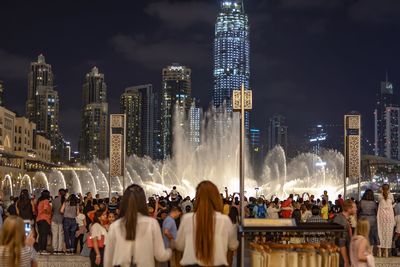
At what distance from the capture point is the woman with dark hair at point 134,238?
769 cm

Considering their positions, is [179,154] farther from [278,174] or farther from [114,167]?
[114,167]

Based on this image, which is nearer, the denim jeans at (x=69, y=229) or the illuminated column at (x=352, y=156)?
the denim jeans at (x=69, y=229)

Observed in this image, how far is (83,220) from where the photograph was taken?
60.0 feet

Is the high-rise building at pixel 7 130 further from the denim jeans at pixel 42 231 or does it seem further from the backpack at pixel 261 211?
the denim jeans at pixel 42 231

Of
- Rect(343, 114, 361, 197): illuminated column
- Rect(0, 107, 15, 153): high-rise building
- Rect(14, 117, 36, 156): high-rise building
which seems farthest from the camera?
Rect(14, 117, 36, 156): high-rise building

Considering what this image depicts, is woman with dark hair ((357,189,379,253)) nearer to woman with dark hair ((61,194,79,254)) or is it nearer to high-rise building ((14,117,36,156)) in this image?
woman with dark hair ((61,194,79,254))

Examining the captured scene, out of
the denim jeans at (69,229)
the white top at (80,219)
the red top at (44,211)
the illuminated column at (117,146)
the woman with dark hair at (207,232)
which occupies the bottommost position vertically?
the denim jeans at (69,229)

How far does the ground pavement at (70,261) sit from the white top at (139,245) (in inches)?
309

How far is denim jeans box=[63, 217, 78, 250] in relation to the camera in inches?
731

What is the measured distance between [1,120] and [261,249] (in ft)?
387

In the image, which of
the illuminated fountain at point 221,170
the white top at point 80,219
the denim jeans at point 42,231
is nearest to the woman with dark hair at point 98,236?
the denim jeans at point 42,231

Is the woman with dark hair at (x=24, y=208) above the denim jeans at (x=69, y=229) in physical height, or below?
above

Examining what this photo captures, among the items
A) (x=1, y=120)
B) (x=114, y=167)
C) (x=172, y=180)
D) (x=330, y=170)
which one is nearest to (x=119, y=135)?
(x=114, y=167)

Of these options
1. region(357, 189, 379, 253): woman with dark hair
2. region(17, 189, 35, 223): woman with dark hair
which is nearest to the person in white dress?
region(357, 189, 379, 253): woman with dark hair
